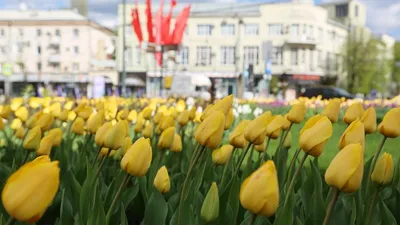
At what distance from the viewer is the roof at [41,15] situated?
55312 millimetres

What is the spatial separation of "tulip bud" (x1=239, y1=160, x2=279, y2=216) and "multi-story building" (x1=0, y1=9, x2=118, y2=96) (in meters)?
51.6

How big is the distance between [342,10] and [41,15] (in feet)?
127

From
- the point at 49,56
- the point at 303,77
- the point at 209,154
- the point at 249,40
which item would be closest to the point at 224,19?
the point at 249,40

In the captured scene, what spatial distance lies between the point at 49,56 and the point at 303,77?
25.0m

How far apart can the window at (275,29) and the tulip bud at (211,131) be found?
161ft

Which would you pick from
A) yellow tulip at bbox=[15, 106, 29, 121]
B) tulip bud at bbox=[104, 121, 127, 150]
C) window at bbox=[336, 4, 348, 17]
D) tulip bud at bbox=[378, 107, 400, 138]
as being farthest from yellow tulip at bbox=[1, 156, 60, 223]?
window at bbox=[336, 4, 348, 17]

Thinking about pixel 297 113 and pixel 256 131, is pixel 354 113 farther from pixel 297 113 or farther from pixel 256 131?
pixel 256 131

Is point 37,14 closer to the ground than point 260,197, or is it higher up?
higher up

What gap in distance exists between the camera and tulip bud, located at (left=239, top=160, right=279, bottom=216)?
966 mm

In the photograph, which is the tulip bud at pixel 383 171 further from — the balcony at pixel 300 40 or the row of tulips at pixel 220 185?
the balcony at pixel 300 40

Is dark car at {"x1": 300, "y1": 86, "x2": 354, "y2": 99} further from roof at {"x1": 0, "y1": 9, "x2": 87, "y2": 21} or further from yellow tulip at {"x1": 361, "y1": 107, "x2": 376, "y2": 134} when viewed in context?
roof at {"x1": 0, "y1": 9, "x2": 87, "y2": 21}

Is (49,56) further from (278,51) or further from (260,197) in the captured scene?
(260,197)

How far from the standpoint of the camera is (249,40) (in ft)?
164

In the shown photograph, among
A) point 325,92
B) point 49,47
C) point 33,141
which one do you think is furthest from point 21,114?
point 49,47
